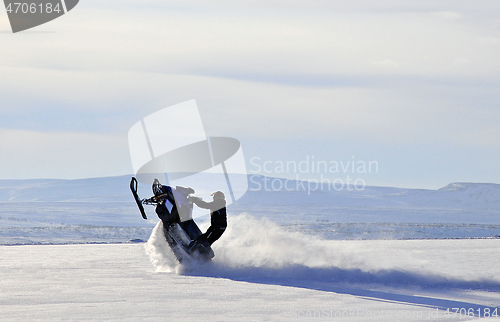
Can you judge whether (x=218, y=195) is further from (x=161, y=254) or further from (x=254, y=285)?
(x=254, y=285)

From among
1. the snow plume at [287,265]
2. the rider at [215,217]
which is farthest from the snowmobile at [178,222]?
the snow plume at [287,265]

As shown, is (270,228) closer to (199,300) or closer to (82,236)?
(199,300)

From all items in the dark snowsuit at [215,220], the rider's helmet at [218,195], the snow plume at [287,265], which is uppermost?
the rider's helmet at [218,195]

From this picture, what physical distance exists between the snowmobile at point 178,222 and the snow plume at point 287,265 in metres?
0.35

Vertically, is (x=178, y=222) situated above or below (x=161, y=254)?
above

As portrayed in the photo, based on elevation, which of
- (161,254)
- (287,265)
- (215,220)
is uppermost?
(215,220)

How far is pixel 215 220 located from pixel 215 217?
3.8 inches

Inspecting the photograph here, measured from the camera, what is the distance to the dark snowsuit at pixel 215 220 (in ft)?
56.6

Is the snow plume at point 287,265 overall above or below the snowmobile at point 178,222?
below

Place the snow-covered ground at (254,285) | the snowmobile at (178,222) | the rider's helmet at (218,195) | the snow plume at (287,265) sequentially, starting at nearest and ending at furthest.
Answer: the snow-covered ground at (254,285)
the snow plume at (287,265)
the snowmobile at (178,222)
the rider's helmet at (218,195)

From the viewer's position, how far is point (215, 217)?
1748cm

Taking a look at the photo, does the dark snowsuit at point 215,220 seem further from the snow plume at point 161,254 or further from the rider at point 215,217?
the snow plume at point 161,254

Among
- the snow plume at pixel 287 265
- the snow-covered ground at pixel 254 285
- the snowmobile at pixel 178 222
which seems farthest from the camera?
the snowmobile at pixel 178 222

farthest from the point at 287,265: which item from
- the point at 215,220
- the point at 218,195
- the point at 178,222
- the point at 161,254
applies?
the point at 161,254
